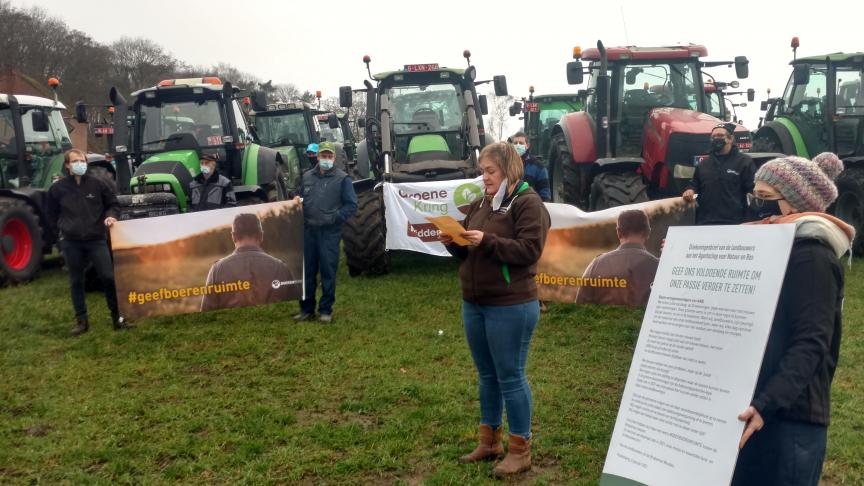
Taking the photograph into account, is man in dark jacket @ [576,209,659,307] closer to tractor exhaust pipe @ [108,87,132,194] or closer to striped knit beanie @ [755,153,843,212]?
striped knit beanie @ [755,153,843,212]

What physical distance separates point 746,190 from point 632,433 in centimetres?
452

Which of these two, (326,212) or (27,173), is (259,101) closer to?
(326,212)

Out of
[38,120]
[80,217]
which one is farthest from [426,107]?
[38,120]

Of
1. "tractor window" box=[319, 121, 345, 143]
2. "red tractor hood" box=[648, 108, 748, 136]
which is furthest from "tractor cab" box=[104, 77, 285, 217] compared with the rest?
"tractor window" box=[319, 121, 345, 143]

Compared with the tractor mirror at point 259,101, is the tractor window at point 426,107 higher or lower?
lower

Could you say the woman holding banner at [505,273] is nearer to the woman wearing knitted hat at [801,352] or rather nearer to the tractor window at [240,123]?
the woman wearing knitted hat at [801,352]

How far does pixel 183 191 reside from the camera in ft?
30.9

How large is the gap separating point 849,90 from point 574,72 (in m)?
4.61

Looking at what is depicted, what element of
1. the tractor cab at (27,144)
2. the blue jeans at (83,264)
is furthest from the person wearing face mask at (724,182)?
the tractor cab at (27,144)

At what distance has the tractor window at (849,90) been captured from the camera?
10812mm

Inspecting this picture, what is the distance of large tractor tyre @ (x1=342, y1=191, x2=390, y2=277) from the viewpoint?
31.2ft

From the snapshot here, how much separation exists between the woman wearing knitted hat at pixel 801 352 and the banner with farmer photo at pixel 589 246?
166 inches

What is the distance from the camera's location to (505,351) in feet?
12.6

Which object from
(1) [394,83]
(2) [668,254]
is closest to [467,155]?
(1) [394,83]
